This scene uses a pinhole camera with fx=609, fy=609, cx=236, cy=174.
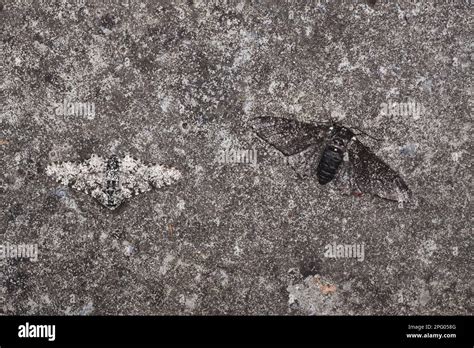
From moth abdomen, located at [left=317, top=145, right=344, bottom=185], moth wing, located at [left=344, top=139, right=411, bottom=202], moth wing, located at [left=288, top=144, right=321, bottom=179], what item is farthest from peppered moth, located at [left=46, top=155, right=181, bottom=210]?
moth wing, located at [left=344, top=139, right=411, bottom=202]

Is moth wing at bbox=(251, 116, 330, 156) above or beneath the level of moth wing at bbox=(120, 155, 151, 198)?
above

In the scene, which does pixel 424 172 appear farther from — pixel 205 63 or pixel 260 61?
pixel 205 63

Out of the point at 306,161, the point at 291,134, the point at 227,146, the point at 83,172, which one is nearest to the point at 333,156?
the point at 306,161

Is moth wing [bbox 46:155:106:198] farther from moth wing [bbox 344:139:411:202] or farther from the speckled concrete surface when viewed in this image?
moth wing [bbox 344:139:411:202]

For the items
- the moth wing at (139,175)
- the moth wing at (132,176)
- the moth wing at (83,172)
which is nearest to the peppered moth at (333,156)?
the moth wing at (139,175)

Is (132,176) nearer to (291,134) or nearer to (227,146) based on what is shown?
(227,146)

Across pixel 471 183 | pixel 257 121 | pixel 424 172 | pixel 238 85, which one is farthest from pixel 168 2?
pixel 471 183

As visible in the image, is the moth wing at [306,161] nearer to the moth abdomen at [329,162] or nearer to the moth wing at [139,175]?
the moth abdomen at [329,162]
